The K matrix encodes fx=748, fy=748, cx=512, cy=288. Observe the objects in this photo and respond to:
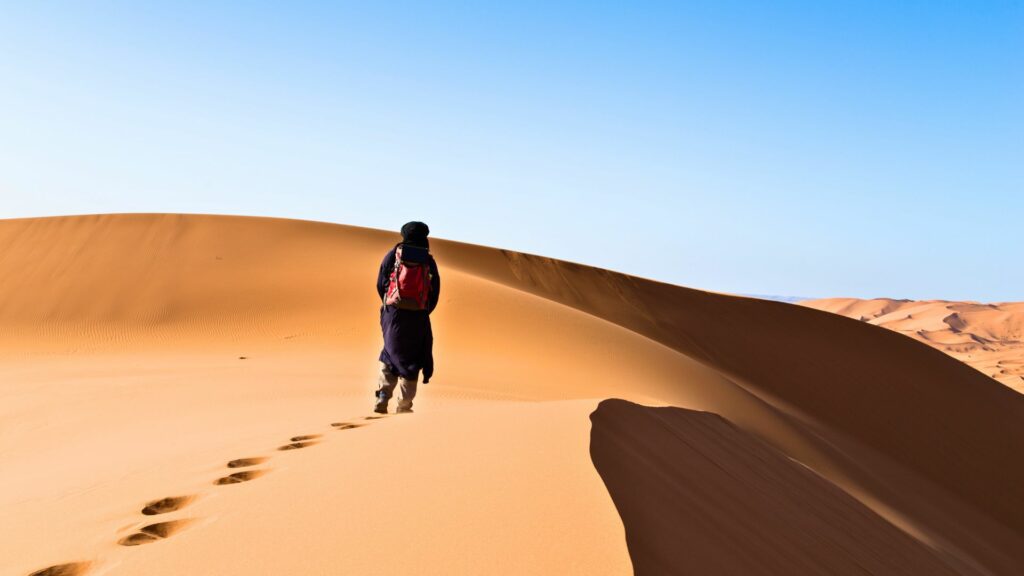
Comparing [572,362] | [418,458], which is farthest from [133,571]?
[572,362]

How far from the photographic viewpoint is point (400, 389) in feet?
22.2

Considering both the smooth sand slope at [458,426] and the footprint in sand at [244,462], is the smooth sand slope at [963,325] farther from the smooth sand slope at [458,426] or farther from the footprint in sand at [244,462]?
the footprint in sand at [244,462]

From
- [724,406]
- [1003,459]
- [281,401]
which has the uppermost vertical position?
[281,401]

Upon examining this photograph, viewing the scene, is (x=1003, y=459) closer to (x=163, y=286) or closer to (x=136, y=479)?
(x=136, y=479)

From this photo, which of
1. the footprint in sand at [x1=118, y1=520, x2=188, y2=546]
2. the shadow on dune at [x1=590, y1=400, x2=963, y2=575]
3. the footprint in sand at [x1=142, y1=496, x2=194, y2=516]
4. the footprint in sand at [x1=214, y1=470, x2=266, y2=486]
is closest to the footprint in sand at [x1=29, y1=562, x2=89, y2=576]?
the footprint in sand at [x1=118, y1=520, x2=188, y2=546]

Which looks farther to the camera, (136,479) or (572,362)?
(572,362)

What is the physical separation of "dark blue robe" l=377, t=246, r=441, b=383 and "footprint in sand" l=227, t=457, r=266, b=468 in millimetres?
2482

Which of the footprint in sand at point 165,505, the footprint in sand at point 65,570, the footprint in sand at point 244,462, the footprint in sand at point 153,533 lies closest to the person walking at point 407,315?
the footprint in sand at point 244,462

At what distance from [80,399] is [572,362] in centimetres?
743

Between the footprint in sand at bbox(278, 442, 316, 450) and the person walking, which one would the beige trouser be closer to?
the person walking

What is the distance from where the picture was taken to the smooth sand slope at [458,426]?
2863 millimetres

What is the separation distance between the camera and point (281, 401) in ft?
25.7

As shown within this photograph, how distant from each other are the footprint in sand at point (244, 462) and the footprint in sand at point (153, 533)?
97cm

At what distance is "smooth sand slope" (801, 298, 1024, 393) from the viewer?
139 feet
